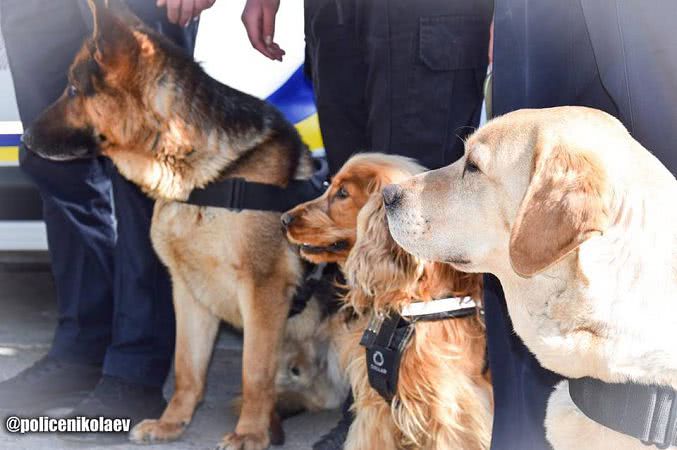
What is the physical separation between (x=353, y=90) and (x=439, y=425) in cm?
126

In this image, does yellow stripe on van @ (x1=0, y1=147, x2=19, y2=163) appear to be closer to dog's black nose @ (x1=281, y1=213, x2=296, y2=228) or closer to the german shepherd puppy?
the german shepherd puppy

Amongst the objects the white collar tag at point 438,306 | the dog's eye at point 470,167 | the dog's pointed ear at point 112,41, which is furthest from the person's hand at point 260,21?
the dog's eye at point 470,167

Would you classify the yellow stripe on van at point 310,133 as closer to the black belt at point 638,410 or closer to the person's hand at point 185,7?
the person's hand at point 185,7

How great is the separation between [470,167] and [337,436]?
1.70 meters

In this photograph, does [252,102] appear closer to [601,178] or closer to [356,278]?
[356,278]

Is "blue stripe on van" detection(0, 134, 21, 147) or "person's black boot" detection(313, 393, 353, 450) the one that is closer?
"person's black boot" detection(313, 393, 353, 450)

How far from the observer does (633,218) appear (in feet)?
6.12

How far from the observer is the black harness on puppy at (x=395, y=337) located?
9.92 ft

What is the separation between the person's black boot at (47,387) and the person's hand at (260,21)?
1584 millimetres

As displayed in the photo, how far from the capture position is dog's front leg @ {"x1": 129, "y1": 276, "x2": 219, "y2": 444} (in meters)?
3.73

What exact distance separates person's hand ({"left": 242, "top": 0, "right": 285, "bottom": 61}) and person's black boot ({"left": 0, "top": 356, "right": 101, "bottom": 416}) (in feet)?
5.20

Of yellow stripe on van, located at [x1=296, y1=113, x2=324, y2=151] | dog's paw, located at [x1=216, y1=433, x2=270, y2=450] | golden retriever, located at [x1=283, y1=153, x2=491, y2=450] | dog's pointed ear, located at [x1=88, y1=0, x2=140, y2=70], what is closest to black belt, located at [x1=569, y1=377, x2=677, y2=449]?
golden retriever, located at [x1=283, y1=153, x2=491, y2=450]

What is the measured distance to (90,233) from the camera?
414 centimetres

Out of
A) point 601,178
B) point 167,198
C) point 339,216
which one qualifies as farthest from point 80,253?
point 601,178
